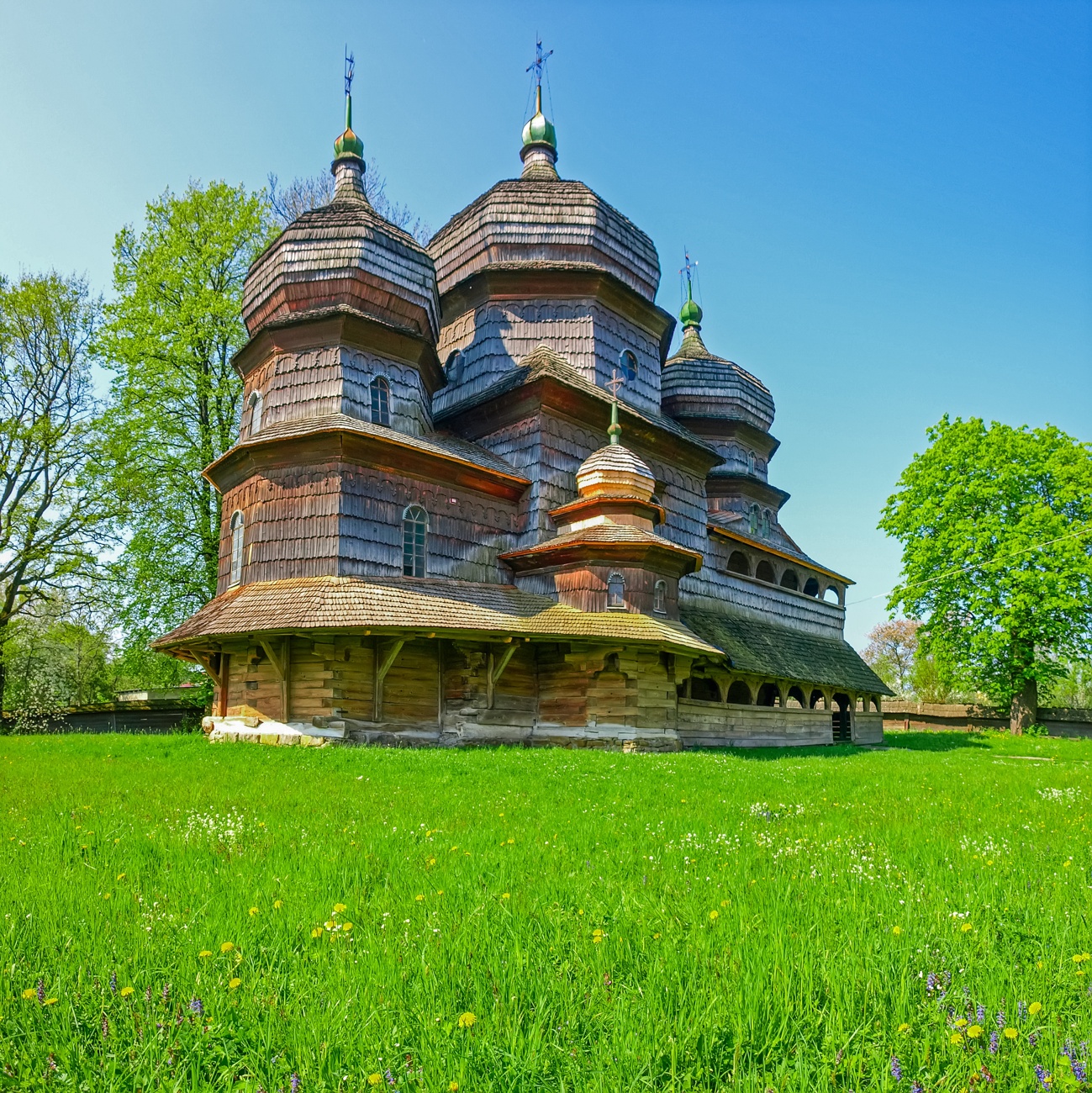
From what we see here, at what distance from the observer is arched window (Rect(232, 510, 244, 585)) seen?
16.8 m

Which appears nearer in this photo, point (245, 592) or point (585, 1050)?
point (585, 1050)

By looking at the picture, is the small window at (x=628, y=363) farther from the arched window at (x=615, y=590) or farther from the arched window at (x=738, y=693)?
the arched window at (x=738, y=693)

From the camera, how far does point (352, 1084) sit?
7.22 ft

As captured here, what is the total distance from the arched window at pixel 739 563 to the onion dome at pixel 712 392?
5745 millimetres

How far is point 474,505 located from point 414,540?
176 cm

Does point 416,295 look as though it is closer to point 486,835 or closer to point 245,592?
point 245,592

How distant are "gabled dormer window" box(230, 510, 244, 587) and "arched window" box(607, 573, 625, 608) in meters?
7.69

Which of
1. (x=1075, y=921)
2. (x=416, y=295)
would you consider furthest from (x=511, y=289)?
(x=1075, y=921)

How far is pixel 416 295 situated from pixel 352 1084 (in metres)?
18.3

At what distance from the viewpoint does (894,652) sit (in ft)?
207

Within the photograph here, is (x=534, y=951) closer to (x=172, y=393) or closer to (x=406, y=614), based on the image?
(x=406, y=614)

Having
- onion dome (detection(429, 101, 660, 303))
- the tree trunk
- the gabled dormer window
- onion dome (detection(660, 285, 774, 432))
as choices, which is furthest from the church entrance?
the gabled dormer window

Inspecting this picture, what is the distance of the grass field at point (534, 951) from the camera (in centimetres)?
231

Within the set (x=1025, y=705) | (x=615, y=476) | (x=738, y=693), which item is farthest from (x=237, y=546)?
(x=1025, y=705)
